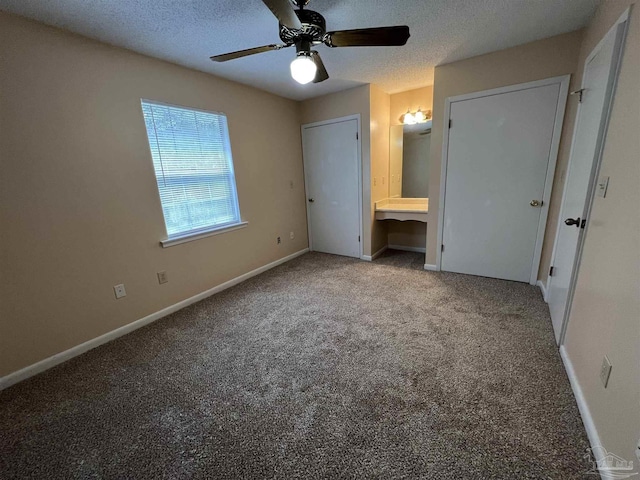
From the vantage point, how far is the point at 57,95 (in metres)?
1.79

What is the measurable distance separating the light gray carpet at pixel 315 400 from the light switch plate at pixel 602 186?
1.07m

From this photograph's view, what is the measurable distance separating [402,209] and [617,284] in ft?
8.07

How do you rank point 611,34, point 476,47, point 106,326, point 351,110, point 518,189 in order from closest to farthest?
point 611,34 < point 106,326 < point 476,47 < point 518,189 < point 351,110

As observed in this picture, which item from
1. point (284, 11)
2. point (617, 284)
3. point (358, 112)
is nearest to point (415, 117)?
point (358, 112)

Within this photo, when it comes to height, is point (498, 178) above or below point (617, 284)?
above

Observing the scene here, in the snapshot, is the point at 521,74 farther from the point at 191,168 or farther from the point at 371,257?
the point at 191,168

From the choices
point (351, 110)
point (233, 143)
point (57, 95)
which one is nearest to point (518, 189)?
point (351, 110)

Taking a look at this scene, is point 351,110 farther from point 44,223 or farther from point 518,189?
point 44,223

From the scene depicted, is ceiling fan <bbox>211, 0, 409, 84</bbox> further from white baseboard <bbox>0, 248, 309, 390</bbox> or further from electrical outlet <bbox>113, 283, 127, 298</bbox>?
white baseboard <bbox>0, 248, 309, 390</bbox>

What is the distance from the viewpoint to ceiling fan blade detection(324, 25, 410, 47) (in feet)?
4.59

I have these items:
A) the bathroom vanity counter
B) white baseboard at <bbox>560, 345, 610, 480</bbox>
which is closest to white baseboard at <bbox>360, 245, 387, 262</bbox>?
the bathroom vanity counter

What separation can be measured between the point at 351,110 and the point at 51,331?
12.0 feet

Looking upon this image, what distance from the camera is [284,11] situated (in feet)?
3.87

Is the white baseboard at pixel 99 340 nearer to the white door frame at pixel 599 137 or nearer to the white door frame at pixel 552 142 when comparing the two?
the white door frame at pixel 552 142
